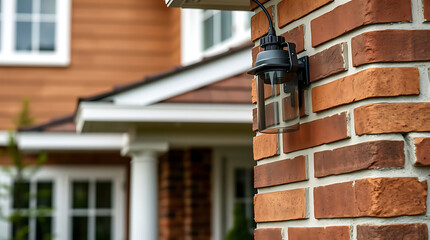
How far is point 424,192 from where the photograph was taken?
1.39 m

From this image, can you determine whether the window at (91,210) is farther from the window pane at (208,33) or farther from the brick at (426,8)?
the brick at (426,8)

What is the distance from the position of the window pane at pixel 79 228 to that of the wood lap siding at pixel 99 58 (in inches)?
56.1

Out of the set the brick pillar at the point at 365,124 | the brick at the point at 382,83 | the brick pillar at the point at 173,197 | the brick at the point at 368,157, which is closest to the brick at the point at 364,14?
the brick pillar at the point at 365,124

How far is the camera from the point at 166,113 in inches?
218

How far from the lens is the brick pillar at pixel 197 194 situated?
24.6ft

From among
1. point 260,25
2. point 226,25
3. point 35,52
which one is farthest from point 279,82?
point 35,52

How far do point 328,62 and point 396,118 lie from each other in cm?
24

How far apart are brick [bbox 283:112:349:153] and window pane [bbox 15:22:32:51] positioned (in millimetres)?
7809

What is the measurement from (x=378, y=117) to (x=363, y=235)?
25cm

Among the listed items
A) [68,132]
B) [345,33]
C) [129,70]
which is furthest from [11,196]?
[345,33]

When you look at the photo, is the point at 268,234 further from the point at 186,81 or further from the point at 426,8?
the point at 186,81

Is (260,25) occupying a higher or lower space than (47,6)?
lower

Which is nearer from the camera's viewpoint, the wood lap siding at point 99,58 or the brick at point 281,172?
the brick at point 281,172

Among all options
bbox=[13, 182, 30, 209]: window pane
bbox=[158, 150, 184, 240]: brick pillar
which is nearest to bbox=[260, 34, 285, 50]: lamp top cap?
bbox=[158, 150, 184, 240]: brick pillar
